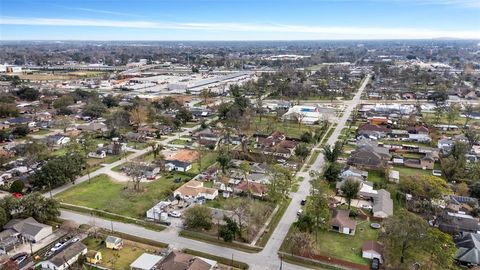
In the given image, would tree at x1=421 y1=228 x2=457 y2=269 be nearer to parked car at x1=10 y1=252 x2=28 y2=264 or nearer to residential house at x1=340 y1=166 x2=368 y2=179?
residential house at x1=340 y1=166 x2=368 y2=179

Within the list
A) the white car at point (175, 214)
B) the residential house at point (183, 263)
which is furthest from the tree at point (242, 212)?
the white car at point (175, 214)

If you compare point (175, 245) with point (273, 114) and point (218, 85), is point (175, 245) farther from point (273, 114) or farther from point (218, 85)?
point (218, 85)

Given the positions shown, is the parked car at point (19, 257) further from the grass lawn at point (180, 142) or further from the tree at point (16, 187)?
the grass lawn at point (180, 142)

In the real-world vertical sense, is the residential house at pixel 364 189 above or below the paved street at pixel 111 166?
above

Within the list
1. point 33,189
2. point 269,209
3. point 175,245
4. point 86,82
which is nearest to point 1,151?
point 33,189

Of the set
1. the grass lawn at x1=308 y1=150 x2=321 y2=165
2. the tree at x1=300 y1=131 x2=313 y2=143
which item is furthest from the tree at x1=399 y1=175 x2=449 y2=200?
the tree at x1=300 y1=131 x2=313 y2=143

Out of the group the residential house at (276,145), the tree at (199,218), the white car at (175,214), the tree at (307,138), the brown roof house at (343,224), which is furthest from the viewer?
the tree at (307,138)
